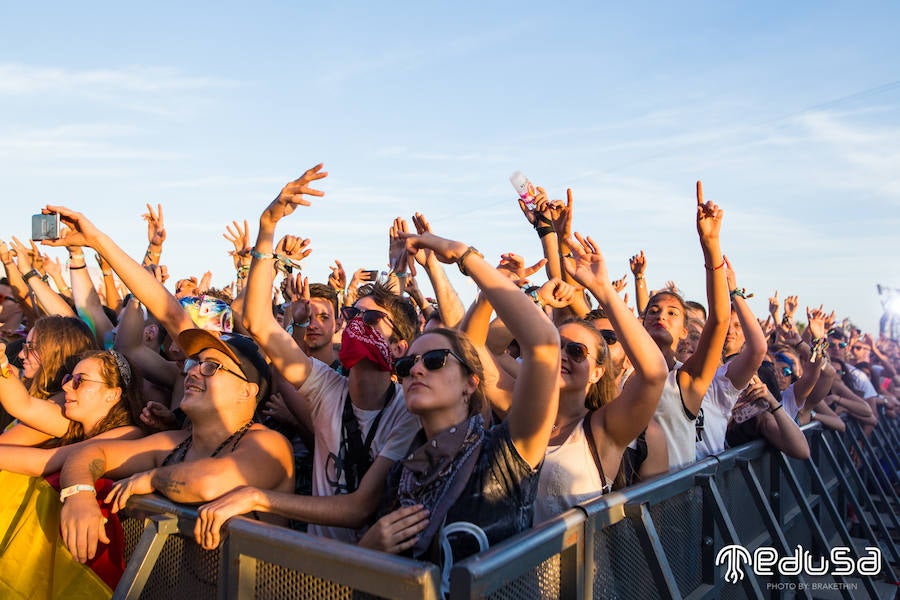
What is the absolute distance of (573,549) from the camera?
2.19 m

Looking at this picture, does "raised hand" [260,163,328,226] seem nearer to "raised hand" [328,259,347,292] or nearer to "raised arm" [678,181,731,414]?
"raised arm" [678,181,731,414]

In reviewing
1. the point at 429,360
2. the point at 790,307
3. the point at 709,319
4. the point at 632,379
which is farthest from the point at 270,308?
the point at 790,307

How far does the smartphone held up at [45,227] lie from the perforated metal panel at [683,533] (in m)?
3.07

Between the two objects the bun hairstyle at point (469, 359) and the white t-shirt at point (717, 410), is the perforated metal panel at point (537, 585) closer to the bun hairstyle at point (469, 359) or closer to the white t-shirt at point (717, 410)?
the bun hairstyle at point (469, 359)

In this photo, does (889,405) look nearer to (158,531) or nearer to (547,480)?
(547,480)

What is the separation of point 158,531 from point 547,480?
1454 millimetres

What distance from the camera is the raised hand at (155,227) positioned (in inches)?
234

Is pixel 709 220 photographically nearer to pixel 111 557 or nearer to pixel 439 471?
pixel 439 471

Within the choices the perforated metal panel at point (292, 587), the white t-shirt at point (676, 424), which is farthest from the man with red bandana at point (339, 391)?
the white t-shirt at point (676, 424)

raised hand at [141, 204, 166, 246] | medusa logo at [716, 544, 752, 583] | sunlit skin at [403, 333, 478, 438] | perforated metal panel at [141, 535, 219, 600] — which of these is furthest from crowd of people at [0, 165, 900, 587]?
raised hand at [141, 204, 166, 246]

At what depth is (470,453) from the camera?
91.9 inches

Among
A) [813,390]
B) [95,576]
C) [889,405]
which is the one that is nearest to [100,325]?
[95,576]

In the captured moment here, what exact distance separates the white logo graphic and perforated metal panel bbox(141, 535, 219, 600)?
225 centimetres

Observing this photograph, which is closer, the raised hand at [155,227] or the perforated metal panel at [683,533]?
the perforated metal panel at [683,533]
